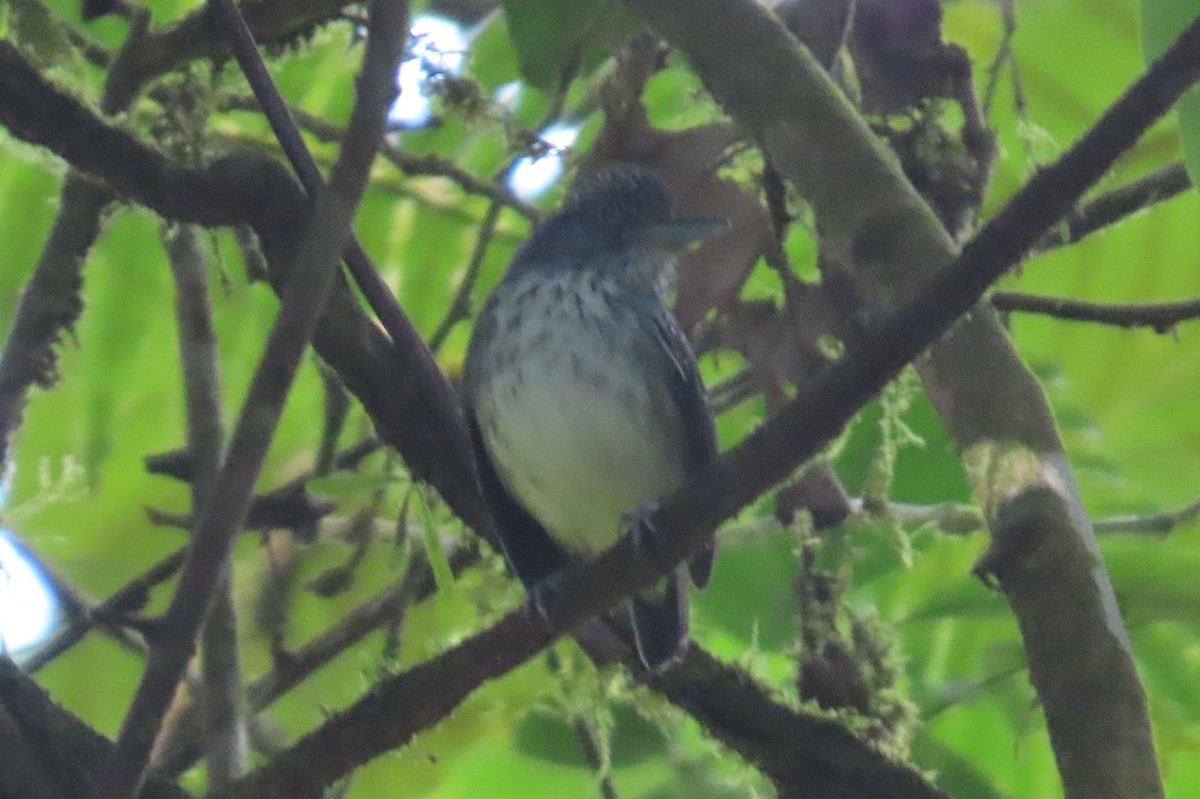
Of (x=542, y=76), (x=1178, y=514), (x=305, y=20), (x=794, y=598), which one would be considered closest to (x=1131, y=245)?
(x=1178, y=514)

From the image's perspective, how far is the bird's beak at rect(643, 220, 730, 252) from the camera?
8.99 ft

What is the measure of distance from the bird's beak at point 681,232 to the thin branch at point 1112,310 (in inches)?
20.2

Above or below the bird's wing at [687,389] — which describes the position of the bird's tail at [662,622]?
below

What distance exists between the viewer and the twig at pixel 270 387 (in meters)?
1.57

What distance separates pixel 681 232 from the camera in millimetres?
2818

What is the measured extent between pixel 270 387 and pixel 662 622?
118 centimetres

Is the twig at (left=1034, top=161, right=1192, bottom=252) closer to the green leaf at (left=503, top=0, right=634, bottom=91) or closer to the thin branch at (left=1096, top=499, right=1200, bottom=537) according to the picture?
the thin branch at (left=1096, top=499, right=1200, bottom=537)

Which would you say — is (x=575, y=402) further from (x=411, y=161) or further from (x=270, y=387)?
(x=270, y=387)

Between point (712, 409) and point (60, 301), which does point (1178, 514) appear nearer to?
point (712, 409)

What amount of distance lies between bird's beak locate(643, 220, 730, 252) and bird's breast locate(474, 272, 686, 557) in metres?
0.13

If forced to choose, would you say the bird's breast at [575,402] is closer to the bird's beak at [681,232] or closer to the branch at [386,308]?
the bird's beak at [681,232]

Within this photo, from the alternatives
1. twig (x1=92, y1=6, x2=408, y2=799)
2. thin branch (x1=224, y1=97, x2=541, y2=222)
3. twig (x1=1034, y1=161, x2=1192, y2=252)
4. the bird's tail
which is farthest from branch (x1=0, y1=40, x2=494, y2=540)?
twig (x1=1034, y1=161, x2=1192, y2=252)

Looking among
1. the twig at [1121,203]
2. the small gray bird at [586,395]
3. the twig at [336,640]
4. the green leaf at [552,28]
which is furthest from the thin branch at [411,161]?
the twig at [1121,203]

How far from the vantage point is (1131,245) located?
3.27 metres
